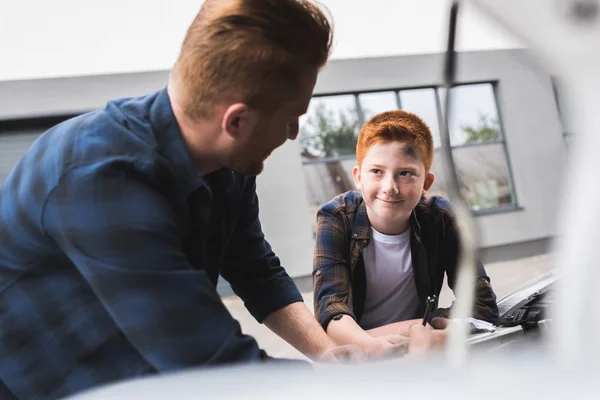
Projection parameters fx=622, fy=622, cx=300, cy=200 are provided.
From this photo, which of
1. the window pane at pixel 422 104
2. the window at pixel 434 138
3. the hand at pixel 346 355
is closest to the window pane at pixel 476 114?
the window at pixel 434 138

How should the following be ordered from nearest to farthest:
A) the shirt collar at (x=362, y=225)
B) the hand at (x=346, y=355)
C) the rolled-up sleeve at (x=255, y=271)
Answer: the hand at (x=346, y=355), the rolled-up sleeve at (x=255, y=271), the shirt collar at (x=362, y=225)

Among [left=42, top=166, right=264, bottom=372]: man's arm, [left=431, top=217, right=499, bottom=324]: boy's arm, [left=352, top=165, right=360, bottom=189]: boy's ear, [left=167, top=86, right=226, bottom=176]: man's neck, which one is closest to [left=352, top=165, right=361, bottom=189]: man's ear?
[left=352, top=165, right=360, bottom=189]: boy's ear

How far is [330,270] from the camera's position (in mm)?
1231

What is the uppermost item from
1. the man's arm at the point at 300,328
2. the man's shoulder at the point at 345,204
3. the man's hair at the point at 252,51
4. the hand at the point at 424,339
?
the man's hair at the point at 252,51

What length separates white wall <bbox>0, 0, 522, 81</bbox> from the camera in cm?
71

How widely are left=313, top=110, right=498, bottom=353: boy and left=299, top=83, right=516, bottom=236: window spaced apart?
32 millimetres

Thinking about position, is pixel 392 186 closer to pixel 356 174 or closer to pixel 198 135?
pixel 356 174

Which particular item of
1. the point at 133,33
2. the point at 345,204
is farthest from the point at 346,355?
the point at 133,33

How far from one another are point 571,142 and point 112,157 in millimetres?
485

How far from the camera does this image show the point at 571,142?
1.52 ft

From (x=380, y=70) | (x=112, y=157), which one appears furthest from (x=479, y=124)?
(x=112, y=157)

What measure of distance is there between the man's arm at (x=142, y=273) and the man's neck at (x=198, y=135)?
13 cm

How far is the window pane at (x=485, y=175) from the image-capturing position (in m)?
0.73

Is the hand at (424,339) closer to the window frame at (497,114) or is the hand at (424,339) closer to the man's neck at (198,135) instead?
the window frame at (497,114)
